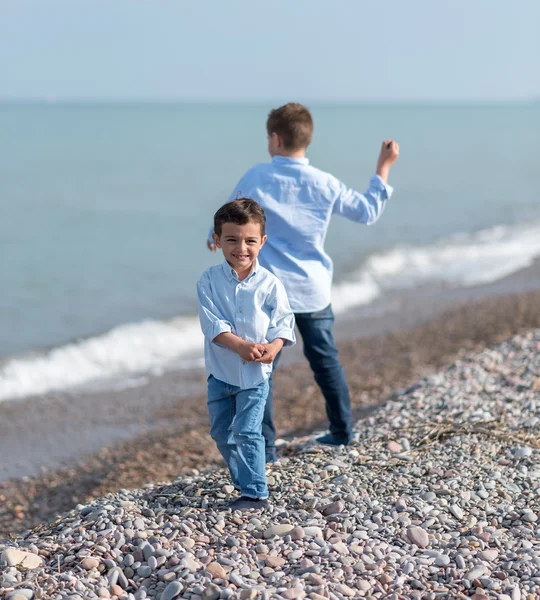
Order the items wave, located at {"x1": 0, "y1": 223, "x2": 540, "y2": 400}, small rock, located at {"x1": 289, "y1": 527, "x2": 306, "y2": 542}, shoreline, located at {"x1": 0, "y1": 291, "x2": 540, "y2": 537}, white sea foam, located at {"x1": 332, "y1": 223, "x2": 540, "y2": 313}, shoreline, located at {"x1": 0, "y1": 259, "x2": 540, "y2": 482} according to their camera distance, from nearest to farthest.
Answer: small rock, located at {"x1": 289, "y1": 527, "x2": 306, "y2": 542} < shoreline, located at {"x1": 0, "y1": 291, "x2": 540, "y2": 537} < shoreline, located at {"x1": 0, "y1": 259, "x2": 540, "y2": 482} < wave, located at {"x1": 0, "y1": 223, "x2": 540, "y2": 400} < white sea foam, located at {"x1": 332, "y1": 223, "x2": 540, "y2": 313}

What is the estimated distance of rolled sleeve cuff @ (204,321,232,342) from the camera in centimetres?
375

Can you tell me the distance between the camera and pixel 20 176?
112 ft

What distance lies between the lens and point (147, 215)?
24141mm

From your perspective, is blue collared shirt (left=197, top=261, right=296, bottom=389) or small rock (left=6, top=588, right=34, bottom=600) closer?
small rock (left=6, top=588, right=34, bottom=600)

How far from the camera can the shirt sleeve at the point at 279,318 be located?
3.88m

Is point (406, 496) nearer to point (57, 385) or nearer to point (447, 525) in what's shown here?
point (447, 525)

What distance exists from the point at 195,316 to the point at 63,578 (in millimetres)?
9527

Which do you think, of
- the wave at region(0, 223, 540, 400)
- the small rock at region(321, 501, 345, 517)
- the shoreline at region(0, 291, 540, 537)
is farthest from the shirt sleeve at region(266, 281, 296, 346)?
the wave at region(0, 223, 540, 400)

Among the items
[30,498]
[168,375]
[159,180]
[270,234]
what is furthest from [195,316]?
[159,180]

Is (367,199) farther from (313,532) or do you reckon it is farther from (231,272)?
(313,532)

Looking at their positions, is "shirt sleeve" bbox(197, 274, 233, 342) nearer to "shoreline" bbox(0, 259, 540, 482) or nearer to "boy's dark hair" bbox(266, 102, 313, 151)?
"boy's dark hair" bbox(266, 102, 313, 151)

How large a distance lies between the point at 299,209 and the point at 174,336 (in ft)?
24.3

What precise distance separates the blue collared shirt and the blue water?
798cm

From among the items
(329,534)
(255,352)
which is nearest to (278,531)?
(329,534)
